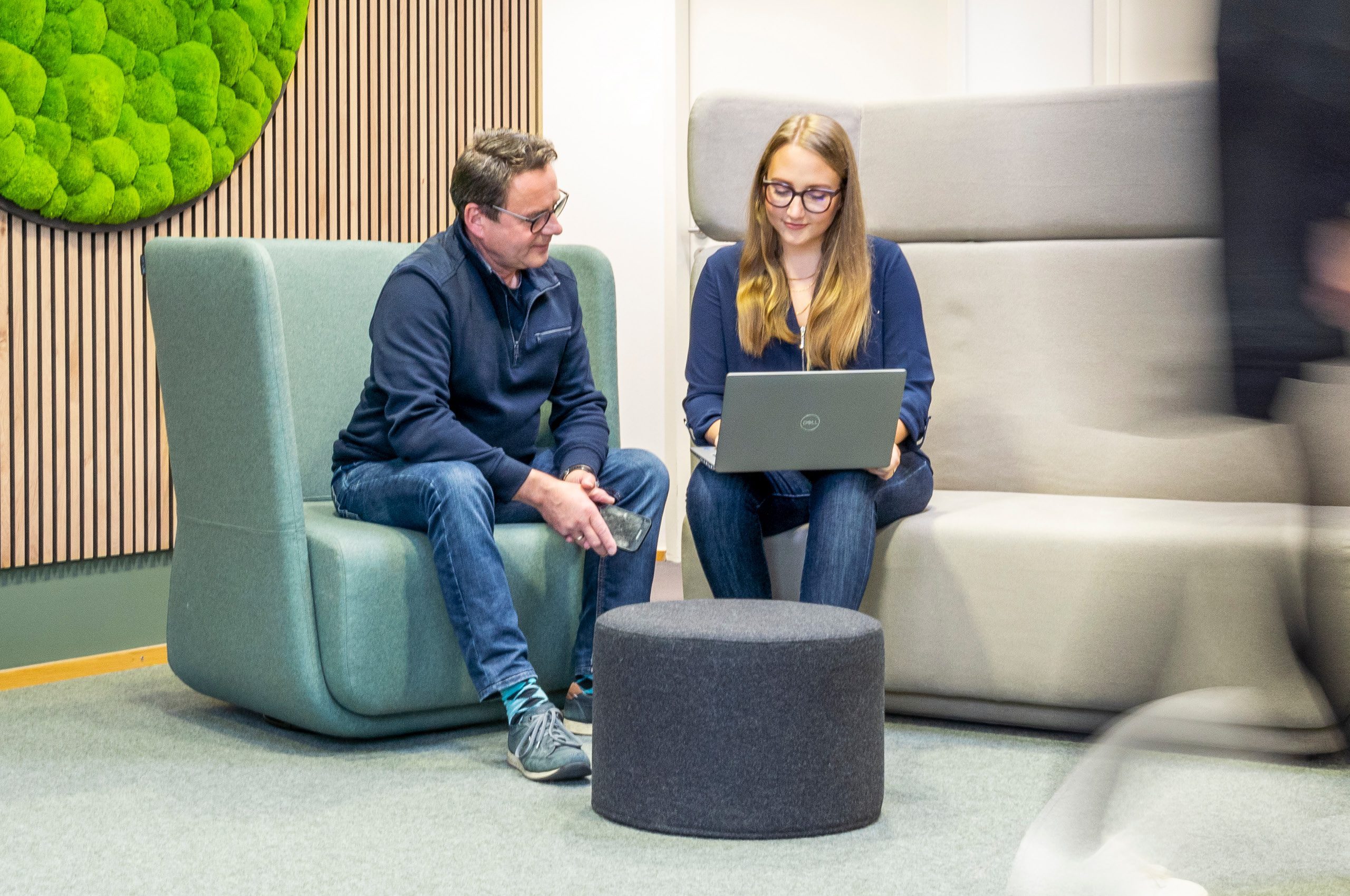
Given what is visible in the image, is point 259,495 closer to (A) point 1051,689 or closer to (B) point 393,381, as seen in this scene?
(B) point 393,381

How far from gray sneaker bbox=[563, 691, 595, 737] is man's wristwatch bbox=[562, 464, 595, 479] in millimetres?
431

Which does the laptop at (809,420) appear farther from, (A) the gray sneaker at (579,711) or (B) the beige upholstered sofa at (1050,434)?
(A) the gray sneaker at (579,711)

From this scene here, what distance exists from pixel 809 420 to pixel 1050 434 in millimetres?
1000

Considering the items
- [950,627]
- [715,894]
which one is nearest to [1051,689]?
[950,627]

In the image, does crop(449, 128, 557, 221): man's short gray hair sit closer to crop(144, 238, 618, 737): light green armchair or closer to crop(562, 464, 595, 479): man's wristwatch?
crop(144, 238, 618, 737): light green armchair

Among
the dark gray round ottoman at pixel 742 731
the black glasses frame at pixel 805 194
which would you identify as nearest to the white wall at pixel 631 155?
the black glasses frame at pixel 805 194

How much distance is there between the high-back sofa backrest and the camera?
3281 millimetres

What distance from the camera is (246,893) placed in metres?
1.92

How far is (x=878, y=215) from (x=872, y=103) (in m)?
0.27

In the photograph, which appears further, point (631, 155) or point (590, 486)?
point (631, 155)

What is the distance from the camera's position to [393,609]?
2.68 metres

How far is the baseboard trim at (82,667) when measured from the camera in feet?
11.0

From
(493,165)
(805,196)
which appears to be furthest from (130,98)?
(805,196)

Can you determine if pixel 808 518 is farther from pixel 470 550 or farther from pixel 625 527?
pixel 470 550
